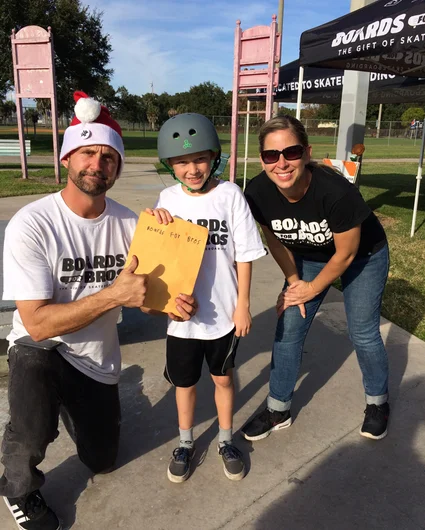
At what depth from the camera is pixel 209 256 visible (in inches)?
81.8

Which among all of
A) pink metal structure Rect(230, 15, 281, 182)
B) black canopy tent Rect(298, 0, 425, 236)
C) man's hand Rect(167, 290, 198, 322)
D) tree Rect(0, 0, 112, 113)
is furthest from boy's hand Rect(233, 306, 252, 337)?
tree Rect(0, 0, 112, 113)

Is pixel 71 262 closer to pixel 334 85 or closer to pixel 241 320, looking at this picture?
pixel 241 320

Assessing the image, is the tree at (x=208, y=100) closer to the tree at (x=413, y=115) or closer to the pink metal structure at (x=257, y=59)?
the tree at (x=413, y=115)

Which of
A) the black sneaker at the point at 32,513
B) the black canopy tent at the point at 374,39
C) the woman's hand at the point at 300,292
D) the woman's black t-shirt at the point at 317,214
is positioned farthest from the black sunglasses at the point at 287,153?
the black canopy tent at the point at 374,39

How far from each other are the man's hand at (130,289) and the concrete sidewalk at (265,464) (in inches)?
39.1

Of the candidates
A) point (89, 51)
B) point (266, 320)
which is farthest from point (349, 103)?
point (89, 51)

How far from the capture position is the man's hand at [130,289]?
177cm

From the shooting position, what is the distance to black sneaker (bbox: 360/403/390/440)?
2.47 metres

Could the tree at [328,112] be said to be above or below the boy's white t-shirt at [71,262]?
above

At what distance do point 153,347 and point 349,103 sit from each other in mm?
6886

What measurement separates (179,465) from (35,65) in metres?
11.9

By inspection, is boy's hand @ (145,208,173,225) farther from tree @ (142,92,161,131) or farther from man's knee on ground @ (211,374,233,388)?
tree @ (142,92,161,131)

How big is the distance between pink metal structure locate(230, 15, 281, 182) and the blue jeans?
6.36 m

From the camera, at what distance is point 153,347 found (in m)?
3.48
